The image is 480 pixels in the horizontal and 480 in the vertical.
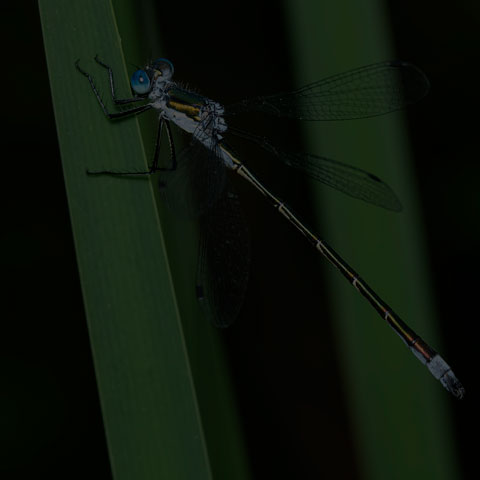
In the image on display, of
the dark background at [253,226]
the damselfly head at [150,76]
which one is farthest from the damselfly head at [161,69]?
the dark background at [253,226]

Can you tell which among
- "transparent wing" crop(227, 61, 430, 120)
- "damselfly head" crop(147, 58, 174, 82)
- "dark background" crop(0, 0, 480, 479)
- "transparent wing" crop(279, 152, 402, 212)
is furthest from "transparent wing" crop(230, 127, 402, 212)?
"dark background" crop(0, 0, 480, 479)

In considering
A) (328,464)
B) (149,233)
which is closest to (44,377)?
(328,464)

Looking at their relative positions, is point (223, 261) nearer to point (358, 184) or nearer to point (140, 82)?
point (358, 184)

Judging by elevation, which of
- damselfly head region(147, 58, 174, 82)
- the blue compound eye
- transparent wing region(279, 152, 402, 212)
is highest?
damselfly head region(147, 58, 174, 82)

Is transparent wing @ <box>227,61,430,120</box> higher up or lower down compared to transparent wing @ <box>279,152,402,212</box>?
→ higher up

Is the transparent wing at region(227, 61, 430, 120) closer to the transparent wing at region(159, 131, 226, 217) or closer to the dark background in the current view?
the transparent wing at region(159, 131, 226, 217)

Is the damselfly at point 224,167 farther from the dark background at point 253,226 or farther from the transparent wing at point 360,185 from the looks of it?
the dark background at point 253,226

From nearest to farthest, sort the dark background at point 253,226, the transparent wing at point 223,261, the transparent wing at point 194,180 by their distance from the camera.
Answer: the transparent wing at point 194,180, the transparent wing at point 223,261, the dark background at point 253,226
